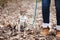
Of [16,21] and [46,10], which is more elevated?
[46,10]

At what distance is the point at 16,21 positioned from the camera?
1.91 m

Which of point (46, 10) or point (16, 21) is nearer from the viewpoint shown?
point (46, 10)

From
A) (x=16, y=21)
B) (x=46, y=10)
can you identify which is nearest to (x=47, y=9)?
(x=46, y=10)

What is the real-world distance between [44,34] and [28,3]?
2.84ft

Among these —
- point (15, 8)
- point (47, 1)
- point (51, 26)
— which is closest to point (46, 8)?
point (47, 1)

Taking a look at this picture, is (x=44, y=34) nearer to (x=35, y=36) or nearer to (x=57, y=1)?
(x=35, y=36)

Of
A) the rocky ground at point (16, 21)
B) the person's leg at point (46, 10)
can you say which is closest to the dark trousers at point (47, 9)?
the person's leg at point (46, 10)

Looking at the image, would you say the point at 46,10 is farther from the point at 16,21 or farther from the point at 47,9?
the point at 16,21

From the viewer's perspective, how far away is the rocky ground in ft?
5.36

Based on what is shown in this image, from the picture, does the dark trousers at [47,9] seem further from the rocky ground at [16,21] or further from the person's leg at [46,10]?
the rocky ground at [16,21]

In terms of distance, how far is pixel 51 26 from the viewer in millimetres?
1806

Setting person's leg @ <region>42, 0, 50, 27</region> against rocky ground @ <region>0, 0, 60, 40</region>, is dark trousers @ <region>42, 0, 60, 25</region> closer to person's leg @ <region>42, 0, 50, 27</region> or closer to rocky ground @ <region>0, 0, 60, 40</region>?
→ person's leg @ <region>42, 0, 50, 27</region>

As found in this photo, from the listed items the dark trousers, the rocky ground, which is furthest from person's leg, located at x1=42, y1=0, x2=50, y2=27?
the rocky ground

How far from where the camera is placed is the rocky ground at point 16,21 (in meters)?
1.63
